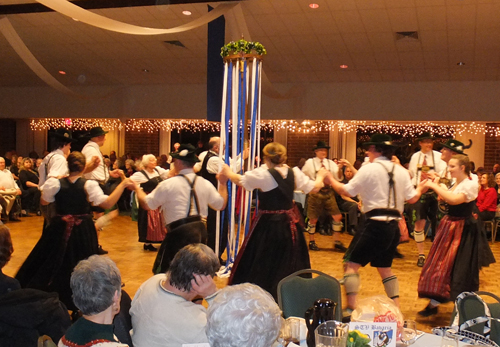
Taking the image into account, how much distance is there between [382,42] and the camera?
352 inches

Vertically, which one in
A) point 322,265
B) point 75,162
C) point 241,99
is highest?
point 241,99

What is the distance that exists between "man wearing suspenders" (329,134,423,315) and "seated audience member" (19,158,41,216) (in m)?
8.27

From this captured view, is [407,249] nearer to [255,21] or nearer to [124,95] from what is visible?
[255,21]

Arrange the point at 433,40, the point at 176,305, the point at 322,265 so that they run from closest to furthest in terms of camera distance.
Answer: the point at 176,305, the point at 322,265, the point at 433,40

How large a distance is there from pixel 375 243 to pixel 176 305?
2320mm

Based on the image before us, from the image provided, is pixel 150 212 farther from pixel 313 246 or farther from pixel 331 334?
pixel 331 334

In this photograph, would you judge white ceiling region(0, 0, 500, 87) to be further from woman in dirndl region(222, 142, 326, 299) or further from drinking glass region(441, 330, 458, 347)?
drinking glass region(441, 330, 458, 347)

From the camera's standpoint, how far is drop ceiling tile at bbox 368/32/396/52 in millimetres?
8570

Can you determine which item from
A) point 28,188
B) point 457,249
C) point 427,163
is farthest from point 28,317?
point 28,188

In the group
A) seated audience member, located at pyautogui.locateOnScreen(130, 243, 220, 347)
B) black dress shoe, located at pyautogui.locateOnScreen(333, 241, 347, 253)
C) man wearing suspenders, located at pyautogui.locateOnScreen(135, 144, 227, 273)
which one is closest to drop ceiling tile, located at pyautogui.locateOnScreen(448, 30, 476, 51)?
black dress shoe, located at pyautogui.locateOnScreen(333, 241, 347, 253)

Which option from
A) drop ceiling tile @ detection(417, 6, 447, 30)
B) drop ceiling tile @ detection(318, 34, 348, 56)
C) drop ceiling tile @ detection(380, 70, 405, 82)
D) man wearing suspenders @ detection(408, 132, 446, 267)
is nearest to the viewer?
man wearing suspenders @ detection(408, 132, 446, 267)

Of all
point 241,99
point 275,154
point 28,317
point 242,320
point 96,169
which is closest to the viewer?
point 242,320

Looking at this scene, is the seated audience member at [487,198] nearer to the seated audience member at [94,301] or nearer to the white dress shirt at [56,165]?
the white dress shirt at [56,165]

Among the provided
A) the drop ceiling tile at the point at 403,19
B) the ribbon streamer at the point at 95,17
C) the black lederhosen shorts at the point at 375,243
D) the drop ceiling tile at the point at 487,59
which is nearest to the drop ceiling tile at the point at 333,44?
the drop ceiling tile at the point at 403,19
